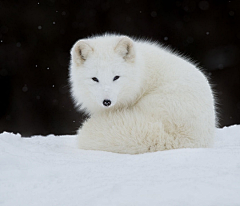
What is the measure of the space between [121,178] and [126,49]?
1.74 metres

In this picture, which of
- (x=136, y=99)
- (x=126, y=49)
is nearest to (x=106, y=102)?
(x=136, y=99)

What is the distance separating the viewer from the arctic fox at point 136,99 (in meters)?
3.46

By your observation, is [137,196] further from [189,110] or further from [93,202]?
[189,110]

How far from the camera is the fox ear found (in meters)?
3.79

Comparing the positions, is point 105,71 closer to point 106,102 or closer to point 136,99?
point 106,102

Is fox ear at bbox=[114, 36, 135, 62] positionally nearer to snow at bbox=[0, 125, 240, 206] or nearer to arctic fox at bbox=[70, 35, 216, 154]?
arctic fox at bbox=[70, 35, 216, 154]

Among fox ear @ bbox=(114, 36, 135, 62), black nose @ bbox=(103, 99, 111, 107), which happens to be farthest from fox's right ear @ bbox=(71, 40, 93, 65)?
black nose @ bbox=(103, 99, 111, 107)

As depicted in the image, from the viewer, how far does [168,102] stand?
3646 mm

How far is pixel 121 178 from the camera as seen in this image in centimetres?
246

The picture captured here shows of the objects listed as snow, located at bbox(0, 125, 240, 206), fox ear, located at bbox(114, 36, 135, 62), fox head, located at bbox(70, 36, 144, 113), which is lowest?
snow, located at bbox(0, 125, 240, 206)

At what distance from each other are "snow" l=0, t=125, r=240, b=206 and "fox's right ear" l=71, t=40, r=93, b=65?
114cm

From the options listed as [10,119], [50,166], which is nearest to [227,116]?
[10,119]

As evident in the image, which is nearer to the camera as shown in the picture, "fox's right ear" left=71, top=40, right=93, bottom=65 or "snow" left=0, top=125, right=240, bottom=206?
"snow" left=0, top=125, right=240, bottom=206

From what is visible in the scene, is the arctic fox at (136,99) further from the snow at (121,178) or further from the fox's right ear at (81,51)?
the snow at (121,178)
